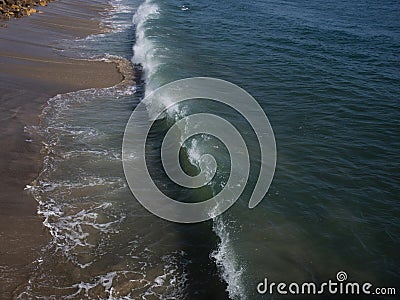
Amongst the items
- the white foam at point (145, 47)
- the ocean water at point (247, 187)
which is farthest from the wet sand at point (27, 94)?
the white foam at point (145, 47)

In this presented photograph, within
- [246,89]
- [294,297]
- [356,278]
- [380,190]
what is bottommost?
[294,297]

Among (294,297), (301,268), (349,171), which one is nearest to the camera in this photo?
(294,297)

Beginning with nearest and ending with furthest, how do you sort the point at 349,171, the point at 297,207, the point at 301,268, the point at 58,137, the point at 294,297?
1. the point at 294,297
2. the point at 301,268
3. the point at 297,207
4. the point at 349,171
5. the point at 58,137

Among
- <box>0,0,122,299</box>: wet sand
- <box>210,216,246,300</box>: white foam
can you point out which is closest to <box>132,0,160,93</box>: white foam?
<box>0,0,122,299</box>: wet sand

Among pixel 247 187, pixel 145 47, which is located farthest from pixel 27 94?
pixel 247 187

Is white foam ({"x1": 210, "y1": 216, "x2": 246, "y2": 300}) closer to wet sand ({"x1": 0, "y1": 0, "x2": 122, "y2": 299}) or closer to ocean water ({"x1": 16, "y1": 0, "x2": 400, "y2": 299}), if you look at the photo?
ocean water ({"x1": 16, "y1": 0, "x2": 400, "y2": 299})

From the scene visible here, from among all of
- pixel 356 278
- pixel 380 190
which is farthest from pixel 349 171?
pixel 356 278

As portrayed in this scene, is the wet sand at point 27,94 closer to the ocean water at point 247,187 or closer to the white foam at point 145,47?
the ocean water at point 247,187

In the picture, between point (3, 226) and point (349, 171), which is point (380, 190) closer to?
point (349, 171)

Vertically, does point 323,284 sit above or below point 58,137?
below
